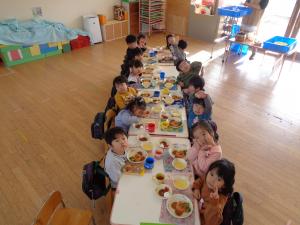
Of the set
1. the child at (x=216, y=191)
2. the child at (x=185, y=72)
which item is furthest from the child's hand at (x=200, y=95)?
the child at (x=216, y=191)

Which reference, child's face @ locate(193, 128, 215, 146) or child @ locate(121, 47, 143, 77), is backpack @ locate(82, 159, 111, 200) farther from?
child @ locate(121, 47, 143, 77)

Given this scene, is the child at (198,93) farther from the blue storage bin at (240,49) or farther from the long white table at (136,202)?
the blue storage bin at (240,49)

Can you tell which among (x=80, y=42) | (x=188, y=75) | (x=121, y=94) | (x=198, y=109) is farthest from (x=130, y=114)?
(x=80, y=42)

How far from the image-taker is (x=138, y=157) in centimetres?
239

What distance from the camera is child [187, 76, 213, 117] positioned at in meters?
3.16

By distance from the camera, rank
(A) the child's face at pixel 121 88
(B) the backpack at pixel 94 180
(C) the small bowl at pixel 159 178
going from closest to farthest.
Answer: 1. (C) the small bowl at pixel 159 178
2. (B) the backpack at pixel 94 180
3. (A) the child's face at pixel 121 88

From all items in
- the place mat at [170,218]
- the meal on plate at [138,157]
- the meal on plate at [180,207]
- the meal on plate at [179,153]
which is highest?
the meal on plate at [179,153]

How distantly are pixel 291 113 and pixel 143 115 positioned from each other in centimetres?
320

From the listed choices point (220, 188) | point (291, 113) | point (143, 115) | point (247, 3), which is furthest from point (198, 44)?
point (220, 188)

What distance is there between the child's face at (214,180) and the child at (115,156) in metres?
0.81

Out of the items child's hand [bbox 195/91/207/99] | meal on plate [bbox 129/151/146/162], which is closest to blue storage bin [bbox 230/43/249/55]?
child's hand [bbox 195/91/207/99]

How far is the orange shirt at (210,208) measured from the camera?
190 cm

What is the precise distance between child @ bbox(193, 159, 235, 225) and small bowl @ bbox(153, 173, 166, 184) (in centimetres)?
31

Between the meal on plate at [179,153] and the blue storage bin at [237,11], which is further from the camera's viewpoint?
the blue storage bin at [237,11]
